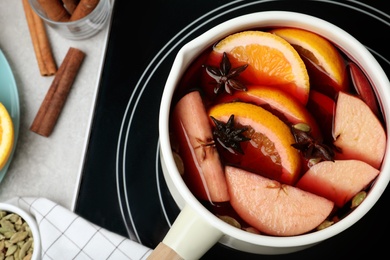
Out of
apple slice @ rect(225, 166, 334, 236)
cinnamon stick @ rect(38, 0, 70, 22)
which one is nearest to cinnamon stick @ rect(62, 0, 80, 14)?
cinnamon stick @ rect(38, 0, 70, 22)

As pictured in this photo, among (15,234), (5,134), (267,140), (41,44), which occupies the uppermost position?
(267,140)

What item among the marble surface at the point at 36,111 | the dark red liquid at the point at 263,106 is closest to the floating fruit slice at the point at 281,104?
the dark red liquid at the point at 263,106

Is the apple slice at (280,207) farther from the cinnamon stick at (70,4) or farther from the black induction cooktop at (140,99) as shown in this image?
the cinnamon stick at (70,4)

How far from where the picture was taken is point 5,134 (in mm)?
899

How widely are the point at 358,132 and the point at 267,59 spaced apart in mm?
133

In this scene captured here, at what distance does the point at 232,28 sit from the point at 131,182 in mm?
305

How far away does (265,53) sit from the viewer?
67 centimetres

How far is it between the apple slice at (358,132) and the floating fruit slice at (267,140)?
0.06 meters

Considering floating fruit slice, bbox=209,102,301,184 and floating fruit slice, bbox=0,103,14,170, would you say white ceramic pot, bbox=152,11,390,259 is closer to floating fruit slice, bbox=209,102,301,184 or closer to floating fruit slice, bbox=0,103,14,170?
floating fruit slice, bbox=209,102,301,184

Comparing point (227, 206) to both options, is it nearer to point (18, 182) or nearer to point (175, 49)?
point (175, 49)

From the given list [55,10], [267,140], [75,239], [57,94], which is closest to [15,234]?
[75,239]

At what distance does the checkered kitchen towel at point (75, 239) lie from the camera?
84cm

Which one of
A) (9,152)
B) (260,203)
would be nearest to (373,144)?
(260,203)

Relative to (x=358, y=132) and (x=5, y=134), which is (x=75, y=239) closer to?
(x=5, y=134)
